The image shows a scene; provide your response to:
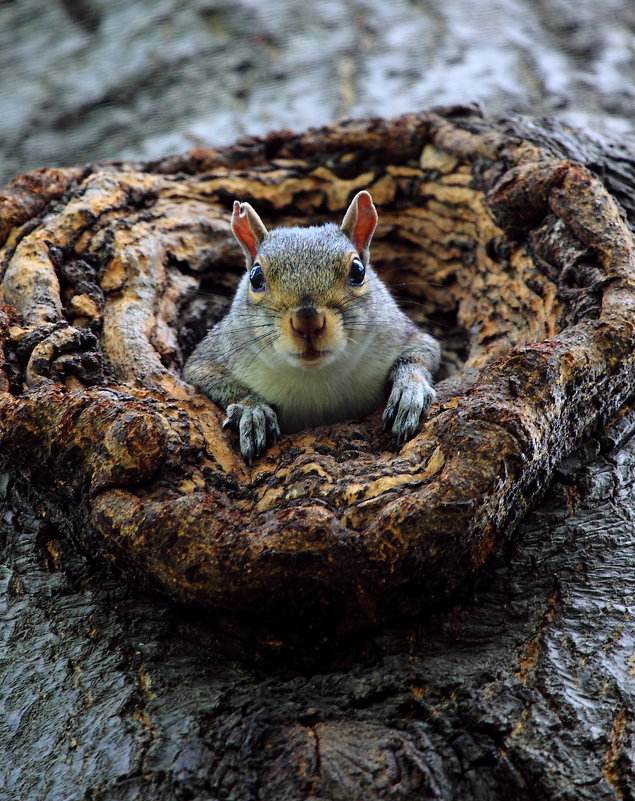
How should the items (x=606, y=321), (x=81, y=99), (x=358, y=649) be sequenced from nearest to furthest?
(x=358, y=649), (x=606, y=321), (x=81, y=99)

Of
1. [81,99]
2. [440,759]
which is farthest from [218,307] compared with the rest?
[440,759]

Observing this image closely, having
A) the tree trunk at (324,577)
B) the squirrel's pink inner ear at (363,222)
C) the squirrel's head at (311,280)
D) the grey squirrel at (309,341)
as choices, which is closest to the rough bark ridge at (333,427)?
the tree trunk at (324,577)

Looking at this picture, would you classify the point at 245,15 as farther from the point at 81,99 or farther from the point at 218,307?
the point at 218,307

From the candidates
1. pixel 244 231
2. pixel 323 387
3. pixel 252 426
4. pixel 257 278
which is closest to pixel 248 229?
pixel 244 231

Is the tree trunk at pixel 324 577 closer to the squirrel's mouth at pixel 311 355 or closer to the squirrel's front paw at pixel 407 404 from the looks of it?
the squirrel's front paw at pixel 407 404

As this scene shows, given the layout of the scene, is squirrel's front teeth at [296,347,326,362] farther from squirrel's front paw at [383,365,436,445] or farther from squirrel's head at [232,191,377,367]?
squirrel's front paw at [383,365,436,445]
